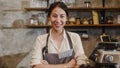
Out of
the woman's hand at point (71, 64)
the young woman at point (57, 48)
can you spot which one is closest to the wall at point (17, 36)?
the young woman at point (57, 48)

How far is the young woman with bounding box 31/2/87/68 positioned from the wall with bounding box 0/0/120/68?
185 cm

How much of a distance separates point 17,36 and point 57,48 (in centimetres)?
205

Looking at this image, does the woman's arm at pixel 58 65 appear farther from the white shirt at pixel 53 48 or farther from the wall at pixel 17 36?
the wall at pixel 17 36

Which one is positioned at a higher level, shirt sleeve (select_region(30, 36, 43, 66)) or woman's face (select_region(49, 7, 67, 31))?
woman's face (select_region(49, 7, 67, 31))

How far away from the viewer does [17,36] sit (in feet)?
13.1

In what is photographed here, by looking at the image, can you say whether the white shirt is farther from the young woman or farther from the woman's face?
the woman's face

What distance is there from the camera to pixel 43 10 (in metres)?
3.94

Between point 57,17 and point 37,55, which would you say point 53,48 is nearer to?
point 37,55

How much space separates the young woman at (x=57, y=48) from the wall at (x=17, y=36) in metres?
1.85

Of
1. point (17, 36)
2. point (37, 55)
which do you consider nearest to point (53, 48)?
point (37, 55)

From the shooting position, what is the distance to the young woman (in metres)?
2.04

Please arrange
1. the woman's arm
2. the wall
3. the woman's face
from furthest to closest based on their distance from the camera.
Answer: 1. the wall
2. the woman's face
3. the woman's arm

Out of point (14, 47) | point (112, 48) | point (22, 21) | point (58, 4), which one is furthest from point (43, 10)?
point (112, 48)

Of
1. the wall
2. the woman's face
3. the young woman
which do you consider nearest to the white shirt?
the young woman
